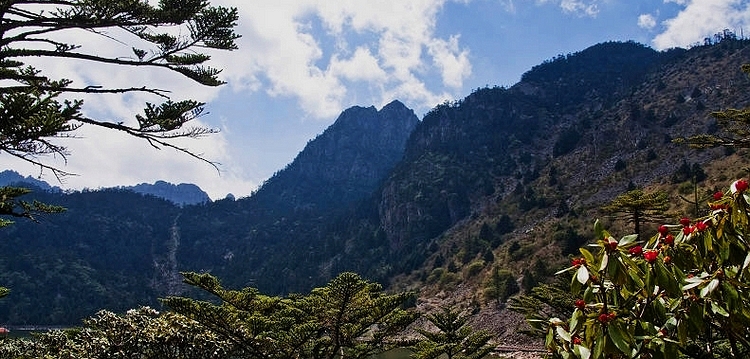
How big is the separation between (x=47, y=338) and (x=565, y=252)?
50948 millimetres

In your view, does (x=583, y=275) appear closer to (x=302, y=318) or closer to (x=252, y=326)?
(x=252, y=326)

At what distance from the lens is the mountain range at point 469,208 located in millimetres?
74062

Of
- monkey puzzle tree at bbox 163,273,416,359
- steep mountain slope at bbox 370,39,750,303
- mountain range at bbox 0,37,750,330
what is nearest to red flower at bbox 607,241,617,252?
monkey puzzle tree at bbox 163,273,416,359

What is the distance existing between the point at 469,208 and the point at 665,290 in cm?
11796

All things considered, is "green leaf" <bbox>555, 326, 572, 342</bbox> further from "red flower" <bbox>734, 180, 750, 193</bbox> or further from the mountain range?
the mountain range

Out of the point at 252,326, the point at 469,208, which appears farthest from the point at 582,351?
the point at 469,208

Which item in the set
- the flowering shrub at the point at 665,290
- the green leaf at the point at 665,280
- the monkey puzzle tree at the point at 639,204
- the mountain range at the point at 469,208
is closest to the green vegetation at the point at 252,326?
the monkey puzzle tree at the point at 639,204

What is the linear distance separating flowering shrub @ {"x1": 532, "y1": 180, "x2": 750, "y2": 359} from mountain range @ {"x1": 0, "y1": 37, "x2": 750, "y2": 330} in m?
47.3

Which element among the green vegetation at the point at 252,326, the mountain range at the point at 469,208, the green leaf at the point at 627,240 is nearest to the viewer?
the green leaf at the point at 627,240

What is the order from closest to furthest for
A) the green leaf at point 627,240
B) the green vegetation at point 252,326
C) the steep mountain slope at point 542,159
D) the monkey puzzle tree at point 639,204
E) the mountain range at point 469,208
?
1. the green leaf at point 627,240
2. the green vegetation at point 252,326
3. the monkey puzzle tree at point 639,204
4. the steep mountain slope at point 542,159
5. the mountain range at point 469,208

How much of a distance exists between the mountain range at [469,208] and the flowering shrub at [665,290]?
1863 inches

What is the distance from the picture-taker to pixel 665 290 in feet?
7.38

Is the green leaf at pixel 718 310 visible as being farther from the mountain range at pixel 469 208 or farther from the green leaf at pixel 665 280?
the mountain range at pixel 469 208

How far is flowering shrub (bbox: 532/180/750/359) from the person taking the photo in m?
2.15
